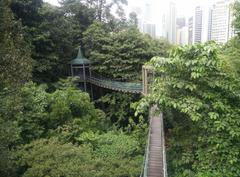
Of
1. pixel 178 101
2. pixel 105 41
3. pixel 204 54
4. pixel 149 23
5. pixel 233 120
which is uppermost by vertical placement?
pixel 149 23

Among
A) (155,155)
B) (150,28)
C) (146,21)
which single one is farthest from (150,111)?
(146,21)

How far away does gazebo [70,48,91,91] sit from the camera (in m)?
18.3

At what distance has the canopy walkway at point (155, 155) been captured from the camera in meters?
5.94

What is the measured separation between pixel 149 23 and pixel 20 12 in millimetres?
42785

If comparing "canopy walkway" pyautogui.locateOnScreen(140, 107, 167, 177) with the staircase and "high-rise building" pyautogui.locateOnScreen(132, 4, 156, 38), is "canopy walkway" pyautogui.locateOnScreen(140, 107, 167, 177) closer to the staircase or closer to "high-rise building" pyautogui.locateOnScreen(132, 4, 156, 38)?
the staircase

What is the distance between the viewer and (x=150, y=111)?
10.8 metres

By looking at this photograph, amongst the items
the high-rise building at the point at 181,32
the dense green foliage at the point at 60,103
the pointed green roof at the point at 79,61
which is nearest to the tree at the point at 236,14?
the dense green foliage at the point at 60,103

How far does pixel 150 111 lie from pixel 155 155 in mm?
3763

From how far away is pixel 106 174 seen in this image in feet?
22.1

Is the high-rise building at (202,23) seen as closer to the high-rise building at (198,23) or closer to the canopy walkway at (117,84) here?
the high-rise building at (198,23)

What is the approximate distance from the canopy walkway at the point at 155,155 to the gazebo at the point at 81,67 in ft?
32.4

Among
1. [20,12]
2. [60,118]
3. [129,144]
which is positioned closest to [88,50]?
[20,12]

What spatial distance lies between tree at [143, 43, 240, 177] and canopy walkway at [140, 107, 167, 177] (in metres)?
0.43

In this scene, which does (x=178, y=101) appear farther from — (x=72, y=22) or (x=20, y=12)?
(x=72, y=22)
